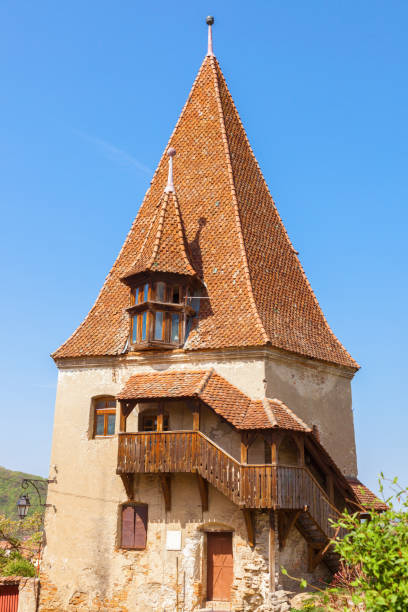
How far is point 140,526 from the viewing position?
19.0 metres

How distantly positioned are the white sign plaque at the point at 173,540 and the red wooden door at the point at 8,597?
5.37 meters

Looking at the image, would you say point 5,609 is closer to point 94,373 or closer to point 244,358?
point 94,373

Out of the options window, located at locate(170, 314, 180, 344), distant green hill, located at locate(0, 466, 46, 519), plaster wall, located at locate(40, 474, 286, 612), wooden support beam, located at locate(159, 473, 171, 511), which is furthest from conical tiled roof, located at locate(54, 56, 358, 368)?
distant green hill, located at locate(0, 466, 46, 519)

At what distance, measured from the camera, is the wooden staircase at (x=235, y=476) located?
1700 centimetres

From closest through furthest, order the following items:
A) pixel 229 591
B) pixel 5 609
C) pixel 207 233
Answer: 1. pixel 229 591
2. pixel 5 609
3. pixel 207 233

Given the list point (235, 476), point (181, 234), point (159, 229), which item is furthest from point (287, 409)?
point (159, 229)

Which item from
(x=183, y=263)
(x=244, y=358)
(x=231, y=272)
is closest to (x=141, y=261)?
(x=183, y=263)

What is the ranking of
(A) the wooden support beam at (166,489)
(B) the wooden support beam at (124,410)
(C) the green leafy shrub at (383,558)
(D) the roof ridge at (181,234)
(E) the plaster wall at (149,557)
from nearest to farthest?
(C) the green leafy shrub at (383,558)
(E) the plaster wall at (149,557)
(A) the wooden support beam at (166,489)
(B) the wooden support beam at (124,410)
(D) the roof ridge at (181,234)

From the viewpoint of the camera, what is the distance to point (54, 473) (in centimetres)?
2069

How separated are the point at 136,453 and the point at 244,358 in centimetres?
390

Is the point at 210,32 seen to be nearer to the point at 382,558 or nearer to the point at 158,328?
the point at 158,328

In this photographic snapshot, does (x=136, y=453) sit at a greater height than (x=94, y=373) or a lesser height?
lesser

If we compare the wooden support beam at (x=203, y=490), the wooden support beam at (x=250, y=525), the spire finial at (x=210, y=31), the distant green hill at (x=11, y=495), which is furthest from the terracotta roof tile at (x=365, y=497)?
the distant green hill at (x=11, y=495)

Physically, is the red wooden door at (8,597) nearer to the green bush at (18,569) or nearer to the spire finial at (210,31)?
the green bush at (18,569)
